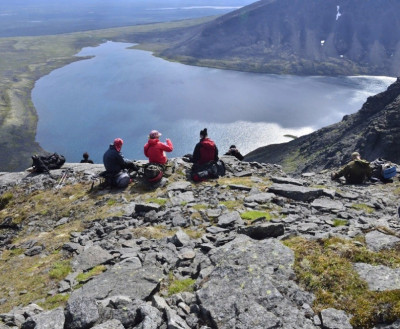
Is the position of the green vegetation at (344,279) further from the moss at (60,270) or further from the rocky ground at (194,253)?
the moss at (60,270)

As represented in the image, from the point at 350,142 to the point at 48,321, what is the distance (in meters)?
94.5

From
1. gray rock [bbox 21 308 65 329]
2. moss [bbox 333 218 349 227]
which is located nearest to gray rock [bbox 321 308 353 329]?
gray rock [bbox 21 308 65 329]

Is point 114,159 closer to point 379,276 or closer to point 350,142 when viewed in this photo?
point 379,276

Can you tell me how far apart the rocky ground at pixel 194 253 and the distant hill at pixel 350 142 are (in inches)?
2429

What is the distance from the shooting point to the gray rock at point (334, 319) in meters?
7.67

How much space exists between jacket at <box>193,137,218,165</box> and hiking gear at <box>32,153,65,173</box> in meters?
12.5

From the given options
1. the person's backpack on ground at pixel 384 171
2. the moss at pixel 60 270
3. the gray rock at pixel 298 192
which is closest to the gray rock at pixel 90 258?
the moss at pixel 60 270

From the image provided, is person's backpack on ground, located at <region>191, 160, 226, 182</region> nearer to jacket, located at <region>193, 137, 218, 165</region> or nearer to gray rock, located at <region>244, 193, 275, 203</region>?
jacket, located at <region>193, 137, 218, 165</region>

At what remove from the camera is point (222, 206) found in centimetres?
1750

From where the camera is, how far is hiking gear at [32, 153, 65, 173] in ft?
90.7

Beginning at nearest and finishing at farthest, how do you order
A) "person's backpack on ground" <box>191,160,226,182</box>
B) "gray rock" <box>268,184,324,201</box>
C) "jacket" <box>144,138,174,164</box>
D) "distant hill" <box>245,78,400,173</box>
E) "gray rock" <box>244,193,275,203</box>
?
1. "gray rock" <box>244,193,275,203</box>
2. "gray rock" <box>268,184,324,201</box>
3. "person's backpack on ground" <box>191,160,226,182</box>
4. "jacket" <box>144,138,174,164</box>
5. "distant hill" <box>245,78,400,173</box>

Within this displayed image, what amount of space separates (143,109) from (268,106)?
63549 millimetres

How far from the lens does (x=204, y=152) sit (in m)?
24.0

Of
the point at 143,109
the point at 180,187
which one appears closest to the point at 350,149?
the point at 180,187
